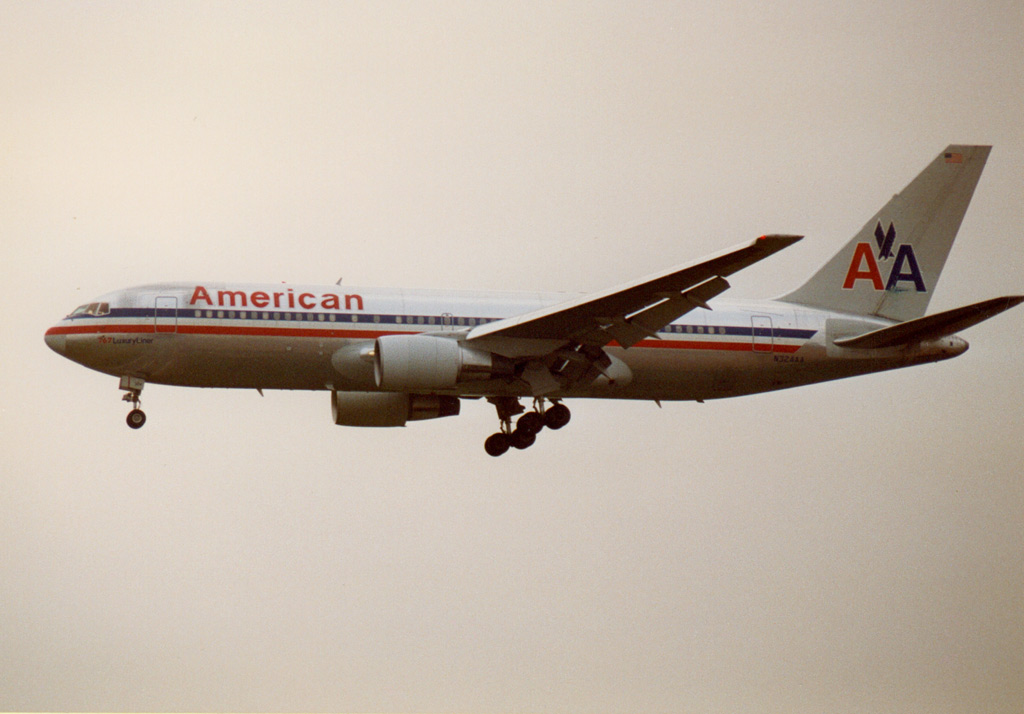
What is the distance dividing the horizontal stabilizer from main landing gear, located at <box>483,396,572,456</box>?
25.9ft

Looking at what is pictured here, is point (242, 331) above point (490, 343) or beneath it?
above

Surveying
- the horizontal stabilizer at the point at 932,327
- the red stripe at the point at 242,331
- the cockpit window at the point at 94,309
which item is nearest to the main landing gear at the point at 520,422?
the red stripe at the point at 242,331

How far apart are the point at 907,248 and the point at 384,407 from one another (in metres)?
15.7

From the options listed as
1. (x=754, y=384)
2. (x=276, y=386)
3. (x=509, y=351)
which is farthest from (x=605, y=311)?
(x=276, y=386)

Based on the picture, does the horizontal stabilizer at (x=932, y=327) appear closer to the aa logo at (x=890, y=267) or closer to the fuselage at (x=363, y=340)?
the fuselage at (x=363, y=340)

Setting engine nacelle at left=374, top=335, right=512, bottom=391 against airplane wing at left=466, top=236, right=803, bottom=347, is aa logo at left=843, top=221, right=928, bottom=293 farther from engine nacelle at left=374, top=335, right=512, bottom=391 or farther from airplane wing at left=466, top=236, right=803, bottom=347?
engine nacelle at left=374, top=335, right=512, bottom=391

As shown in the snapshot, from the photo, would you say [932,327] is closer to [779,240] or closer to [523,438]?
[779,240]

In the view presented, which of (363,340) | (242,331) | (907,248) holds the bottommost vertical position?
(363,340)

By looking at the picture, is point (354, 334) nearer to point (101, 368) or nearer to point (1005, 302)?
point (101, 368)

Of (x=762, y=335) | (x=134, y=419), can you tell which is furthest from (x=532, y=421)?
(x=134, y=419)

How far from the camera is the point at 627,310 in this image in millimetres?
34094

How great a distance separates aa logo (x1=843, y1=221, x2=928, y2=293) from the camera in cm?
4072

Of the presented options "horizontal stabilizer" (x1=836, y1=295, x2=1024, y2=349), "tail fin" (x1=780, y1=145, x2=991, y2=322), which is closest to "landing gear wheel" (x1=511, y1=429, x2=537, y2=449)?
"tail fin" (x1=780, y1=145, x2=991, y2=322)

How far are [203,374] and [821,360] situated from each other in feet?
53.8
